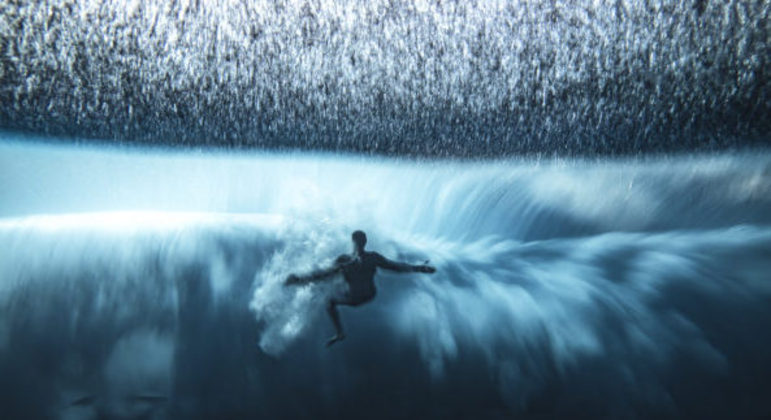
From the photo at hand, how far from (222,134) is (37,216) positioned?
0.38 meters

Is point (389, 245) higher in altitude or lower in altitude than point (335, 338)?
higher

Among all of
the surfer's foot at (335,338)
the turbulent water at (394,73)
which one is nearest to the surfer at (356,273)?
the surfer's foot at (335,338)

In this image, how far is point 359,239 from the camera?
25.6 inches

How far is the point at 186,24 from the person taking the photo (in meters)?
0.39

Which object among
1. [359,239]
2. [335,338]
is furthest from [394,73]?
[335,338]

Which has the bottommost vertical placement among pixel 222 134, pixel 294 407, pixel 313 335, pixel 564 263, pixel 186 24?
pixel 294 407

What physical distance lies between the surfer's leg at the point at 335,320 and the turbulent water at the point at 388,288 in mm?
11

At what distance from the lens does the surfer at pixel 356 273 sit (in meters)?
0.63

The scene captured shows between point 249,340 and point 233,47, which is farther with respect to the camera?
point 249,340

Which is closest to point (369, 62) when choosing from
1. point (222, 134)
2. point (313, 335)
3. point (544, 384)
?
point (222, 134)

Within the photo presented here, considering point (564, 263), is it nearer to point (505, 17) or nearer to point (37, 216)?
point (505, 17)

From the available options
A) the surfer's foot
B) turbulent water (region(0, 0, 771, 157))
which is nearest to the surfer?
the surfer's foot

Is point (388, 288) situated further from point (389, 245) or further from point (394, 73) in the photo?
point (394, 73)

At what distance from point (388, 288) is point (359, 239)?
0.30 ft
